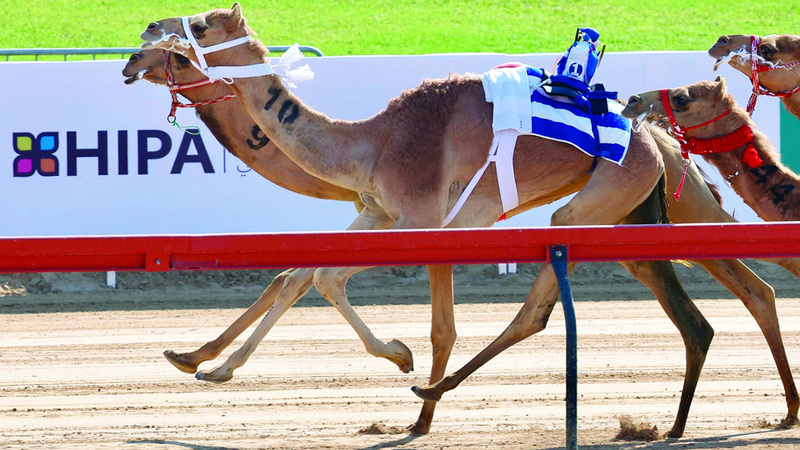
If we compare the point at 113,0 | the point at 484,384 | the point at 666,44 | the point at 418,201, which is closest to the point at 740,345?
the point at 484,384

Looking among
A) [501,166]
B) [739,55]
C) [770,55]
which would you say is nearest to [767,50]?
[770,55]

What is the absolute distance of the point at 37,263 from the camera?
442cm

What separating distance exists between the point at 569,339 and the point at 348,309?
183 cm

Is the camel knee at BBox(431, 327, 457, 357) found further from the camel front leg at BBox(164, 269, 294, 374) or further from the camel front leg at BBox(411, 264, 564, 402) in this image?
the camel front leg at BBox(164, 269, 294, 374)

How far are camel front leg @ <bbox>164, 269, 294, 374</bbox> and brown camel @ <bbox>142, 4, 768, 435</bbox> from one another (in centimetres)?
51

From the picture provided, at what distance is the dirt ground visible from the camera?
19.1 feet

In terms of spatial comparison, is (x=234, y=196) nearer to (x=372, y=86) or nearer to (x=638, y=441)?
(x=372, y=86)

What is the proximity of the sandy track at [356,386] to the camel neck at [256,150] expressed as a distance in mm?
1235

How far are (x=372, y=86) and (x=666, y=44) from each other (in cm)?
1062

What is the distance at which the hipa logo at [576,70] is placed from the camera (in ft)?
20.1

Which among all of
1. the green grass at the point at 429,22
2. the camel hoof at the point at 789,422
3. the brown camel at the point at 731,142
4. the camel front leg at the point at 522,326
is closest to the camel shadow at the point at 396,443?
the camel front leg at the point at 522,326

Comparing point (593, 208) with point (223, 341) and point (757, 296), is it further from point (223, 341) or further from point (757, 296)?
point (223, 341)

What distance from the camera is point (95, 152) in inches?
413

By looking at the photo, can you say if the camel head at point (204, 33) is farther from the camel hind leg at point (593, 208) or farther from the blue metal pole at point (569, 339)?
the blue metal pole at point (569, 339)
